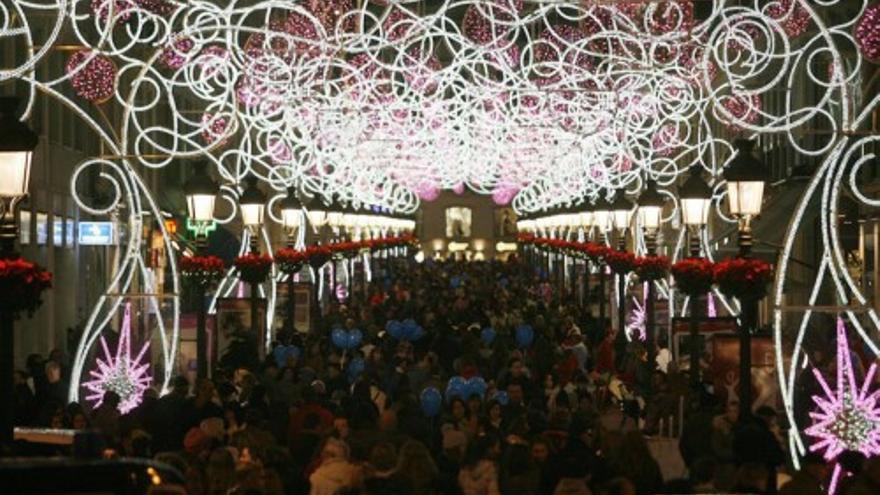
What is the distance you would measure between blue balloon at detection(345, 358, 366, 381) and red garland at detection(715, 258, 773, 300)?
19.2 feet

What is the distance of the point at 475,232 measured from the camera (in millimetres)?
174000

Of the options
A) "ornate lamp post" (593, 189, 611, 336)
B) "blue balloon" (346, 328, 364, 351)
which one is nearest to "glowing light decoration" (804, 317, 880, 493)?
"blue balloon" (346, 328, 364, 351)

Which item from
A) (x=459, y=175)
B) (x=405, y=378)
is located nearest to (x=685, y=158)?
(x=459, y=175)

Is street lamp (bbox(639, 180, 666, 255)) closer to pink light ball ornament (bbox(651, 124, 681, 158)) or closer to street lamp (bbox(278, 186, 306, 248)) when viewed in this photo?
pink light ball ornament (bbox(651, 124, 681, 158))

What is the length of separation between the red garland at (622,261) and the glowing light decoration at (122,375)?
1145cm

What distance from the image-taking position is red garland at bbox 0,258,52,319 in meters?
16.3

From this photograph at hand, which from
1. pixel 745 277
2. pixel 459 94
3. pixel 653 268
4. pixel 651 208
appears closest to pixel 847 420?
pixel 745 277

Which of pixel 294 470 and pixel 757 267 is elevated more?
pixel 757 267

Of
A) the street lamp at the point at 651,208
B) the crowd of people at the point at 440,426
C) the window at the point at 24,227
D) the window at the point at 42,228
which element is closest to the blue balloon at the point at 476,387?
the crowd of people at the point at 440,426

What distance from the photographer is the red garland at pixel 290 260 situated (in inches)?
1515

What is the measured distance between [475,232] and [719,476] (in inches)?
6253

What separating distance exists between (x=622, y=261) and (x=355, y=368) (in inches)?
442

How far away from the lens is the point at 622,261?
36.9m

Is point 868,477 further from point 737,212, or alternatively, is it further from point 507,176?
point 507,176
